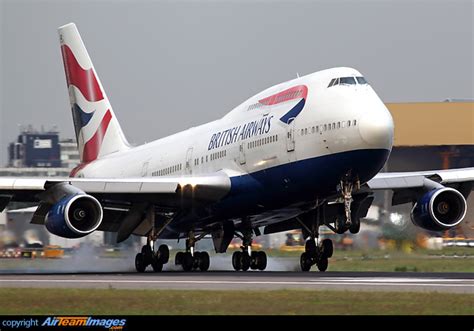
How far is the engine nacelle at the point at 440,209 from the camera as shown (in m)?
34.8

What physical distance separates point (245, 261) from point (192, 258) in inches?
80.8

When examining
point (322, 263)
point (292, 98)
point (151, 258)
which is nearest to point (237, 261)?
point (151, 258)

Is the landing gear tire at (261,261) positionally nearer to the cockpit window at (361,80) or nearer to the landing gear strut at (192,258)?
the landing gear strut at (192,258)

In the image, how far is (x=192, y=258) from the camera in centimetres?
3838

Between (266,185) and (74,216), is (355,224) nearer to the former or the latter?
(266,185)

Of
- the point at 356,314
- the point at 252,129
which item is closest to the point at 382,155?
the point at 252,129

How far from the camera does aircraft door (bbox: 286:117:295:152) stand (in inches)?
1303

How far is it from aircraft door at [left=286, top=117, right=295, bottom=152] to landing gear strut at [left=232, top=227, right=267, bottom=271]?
4986 millimetres

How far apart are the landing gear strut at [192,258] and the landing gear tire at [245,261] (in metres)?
1.85

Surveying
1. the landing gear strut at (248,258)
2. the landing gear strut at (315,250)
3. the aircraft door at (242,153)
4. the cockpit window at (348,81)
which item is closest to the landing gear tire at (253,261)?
the landing gear strut at (248,258)

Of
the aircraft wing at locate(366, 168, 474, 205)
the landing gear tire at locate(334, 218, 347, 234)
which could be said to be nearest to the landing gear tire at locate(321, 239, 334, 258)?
the aircraft wing at locate(366, 168, 474, 205)

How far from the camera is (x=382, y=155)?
1243 inches

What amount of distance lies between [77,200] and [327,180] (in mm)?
7538

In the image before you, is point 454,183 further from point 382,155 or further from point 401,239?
point 382,155
